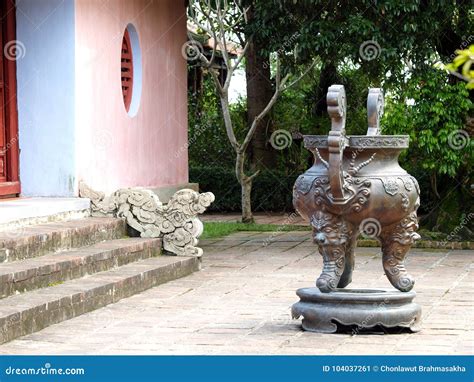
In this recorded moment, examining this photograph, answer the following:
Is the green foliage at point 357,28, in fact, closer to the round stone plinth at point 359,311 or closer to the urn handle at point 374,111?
the urn handle at point 374,111

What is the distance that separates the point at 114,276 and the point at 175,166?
444 centimetres

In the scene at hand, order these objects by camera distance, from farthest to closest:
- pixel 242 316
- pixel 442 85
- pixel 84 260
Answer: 1. pixel 442 85
2. pixel 84 260
3. pixel 242 316

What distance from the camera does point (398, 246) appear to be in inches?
268

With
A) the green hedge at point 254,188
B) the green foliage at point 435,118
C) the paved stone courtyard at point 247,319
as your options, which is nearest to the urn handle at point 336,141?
the paved stone courtyard at point 247,319

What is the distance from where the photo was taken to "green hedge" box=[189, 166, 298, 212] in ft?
63.4

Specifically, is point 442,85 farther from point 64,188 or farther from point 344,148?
point 344,148

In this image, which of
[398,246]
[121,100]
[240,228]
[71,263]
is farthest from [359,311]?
[240,228]

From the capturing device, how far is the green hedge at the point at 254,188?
19.3 m

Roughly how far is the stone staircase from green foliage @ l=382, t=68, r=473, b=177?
347 cm

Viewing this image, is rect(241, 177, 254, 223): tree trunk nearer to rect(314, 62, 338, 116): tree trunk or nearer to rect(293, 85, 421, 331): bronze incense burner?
rect(314, 62, 338, 116): tree trunk

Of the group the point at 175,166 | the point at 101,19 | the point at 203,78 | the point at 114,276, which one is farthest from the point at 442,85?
the point at 203,78

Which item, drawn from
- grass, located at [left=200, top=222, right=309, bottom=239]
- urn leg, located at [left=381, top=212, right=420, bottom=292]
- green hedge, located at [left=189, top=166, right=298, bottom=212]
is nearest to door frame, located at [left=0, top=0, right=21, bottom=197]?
urn leg, located at [left=381, top=212, right=420, bottom=292]

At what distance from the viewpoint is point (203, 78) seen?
23500 mm

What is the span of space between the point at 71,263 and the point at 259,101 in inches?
461
